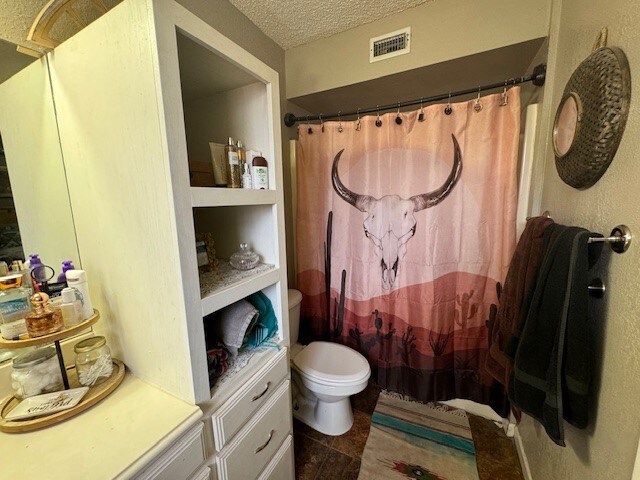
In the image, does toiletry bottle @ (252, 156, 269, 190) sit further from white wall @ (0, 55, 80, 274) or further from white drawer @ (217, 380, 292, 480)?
white drawer @ (217, 380, 292, 480)

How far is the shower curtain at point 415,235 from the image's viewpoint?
134 cm

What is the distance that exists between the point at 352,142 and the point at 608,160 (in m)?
1.13

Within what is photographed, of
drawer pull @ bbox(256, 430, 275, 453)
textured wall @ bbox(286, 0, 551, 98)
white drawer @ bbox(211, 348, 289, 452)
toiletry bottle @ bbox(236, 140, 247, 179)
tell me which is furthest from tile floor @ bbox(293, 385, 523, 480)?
textured wall @ bbox(286, 0, 551, 98)

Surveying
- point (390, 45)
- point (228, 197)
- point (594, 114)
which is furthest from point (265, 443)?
point (390, 45)

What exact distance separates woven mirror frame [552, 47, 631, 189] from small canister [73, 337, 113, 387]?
1.56m

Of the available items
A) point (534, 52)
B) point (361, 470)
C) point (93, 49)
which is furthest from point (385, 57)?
point (361, 470)

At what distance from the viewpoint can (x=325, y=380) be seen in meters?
1.36

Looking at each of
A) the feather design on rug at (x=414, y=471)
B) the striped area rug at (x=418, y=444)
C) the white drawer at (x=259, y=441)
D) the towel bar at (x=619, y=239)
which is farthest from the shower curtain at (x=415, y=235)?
the white drawer at (x=259, y=441)

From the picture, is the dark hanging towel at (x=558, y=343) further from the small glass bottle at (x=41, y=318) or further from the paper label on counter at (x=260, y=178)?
the small glass bottle at (x=41, y=318)

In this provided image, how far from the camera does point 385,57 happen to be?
4.83 ft

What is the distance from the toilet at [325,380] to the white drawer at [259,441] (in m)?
0.31

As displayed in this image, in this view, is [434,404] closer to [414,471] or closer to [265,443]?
[414,471]

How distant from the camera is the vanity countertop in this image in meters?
0.54

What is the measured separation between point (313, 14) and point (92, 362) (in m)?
1.86
